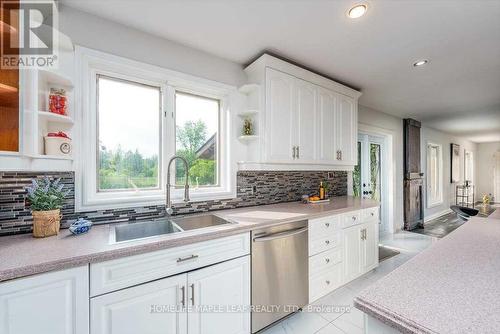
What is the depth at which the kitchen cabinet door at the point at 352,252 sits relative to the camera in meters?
2.28

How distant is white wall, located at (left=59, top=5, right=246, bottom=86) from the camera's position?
153cm

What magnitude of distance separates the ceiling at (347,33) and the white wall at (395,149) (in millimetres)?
1218

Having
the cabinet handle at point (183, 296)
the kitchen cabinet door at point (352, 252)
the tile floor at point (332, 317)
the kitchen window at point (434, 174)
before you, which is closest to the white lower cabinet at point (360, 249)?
the kitchen cabinet door at point (352, 252)

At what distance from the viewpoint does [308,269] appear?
193 cm

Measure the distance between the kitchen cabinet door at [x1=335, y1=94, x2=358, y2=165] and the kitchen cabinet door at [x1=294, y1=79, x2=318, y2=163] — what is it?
48cm

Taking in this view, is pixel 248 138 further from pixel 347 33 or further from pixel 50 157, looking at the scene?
pixel 50 157

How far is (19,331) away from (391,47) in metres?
3.14

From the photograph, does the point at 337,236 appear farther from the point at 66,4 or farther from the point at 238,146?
the point at 66,4

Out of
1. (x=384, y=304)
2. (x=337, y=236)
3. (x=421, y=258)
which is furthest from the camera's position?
(x=337, y=236)

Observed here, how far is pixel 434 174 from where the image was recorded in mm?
6113

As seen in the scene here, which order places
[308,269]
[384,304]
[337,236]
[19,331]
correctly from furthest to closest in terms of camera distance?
[337,236], [308,269], [19,331], [384,304]

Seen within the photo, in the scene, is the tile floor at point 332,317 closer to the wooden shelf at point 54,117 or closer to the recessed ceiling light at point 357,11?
the wooden shelf at point 54,117

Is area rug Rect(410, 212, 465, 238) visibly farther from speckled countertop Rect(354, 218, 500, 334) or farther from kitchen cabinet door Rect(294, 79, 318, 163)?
speckled countertop Rect(354, 218, 500, 334)

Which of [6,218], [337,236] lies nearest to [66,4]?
[6,218]
